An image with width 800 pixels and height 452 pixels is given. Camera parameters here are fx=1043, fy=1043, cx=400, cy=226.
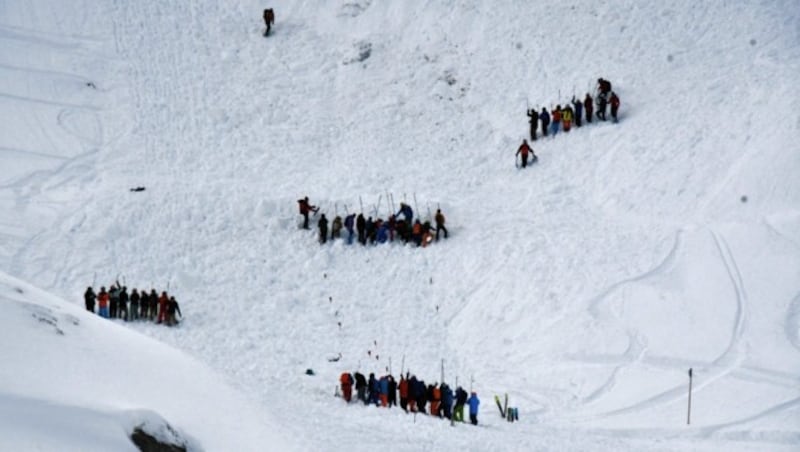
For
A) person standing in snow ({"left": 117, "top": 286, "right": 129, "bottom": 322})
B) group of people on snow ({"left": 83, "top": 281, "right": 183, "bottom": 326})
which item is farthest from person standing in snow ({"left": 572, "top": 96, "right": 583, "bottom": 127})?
person standing in snow ({"left": 117, "top": 286, "right": 129, "bottom": 322})

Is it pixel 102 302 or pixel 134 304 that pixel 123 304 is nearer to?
pixel 134 304

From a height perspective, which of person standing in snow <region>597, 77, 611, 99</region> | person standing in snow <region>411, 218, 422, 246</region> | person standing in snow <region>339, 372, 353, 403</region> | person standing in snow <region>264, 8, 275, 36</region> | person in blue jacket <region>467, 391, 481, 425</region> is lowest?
person in blue jacket <region>467, 391, 481, 425</region>

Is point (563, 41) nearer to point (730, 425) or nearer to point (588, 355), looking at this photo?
point (588, 355)

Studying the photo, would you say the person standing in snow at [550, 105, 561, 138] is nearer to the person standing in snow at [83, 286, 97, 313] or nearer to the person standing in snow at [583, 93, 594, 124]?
the person standing in snow at [583, 93, 594, 124]

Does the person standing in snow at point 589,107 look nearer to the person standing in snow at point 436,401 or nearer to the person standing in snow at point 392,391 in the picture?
the person standing in snow at point 392,391

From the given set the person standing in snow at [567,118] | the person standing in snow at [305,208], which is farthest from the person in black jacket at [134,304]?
the person standing in snow at [567,118]

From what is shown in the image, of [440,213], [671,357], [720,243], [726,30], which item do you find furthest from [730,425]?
[726,30]

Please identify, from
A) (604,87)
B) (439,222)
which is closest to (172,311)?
(439,222)
